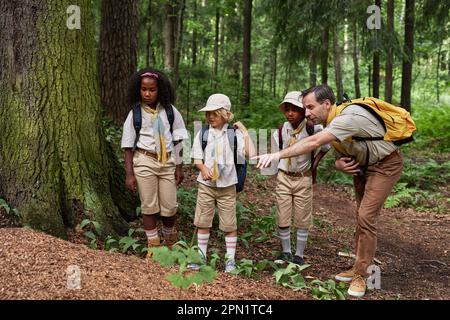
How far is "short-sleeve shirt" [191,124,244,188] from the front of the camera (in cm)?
512

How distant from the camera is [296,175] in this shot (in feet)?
18.1

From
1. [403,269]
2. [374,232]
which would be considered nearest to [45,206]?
[374,232]

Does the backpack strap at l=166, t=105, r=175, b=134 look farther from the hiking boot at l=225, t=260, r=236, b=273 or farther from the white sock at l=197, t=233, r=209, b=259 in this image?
the hiking boot at l=225, t=260, r=236, b=273

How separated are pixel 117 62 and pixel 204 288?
6462 millimetres

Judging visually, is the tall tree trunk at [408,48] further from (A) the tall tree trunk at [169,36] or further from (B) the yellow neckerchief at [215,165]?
(B) the yellow neckerchief at [215,165]

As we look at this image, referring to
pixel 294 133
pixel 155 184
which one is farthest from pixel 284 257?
pixel 155 184

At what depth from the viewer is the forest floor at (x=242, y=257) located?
3615 millimetres

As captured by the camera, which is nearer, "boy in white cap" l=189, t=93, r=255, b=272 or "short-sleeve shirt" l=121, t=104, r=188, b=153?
"boy in white cap" l=189, t=93, r=255, b=272

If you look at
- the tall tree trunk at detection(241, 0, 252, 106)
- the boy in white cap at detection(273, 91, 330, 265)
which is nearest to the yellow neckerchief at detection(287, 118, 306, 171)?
the boy in white cap at detection(273, 91, 330, 265)

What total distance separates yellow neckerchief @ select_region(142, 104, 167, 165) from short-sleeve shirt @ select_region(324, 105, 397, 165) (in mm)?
1814

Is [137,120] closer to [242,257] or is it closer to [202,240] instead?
[202,240]

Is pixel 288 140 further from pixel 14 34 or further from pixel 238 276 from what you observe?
pixel 14 34

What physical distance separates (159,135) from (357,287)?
8.52 feet
